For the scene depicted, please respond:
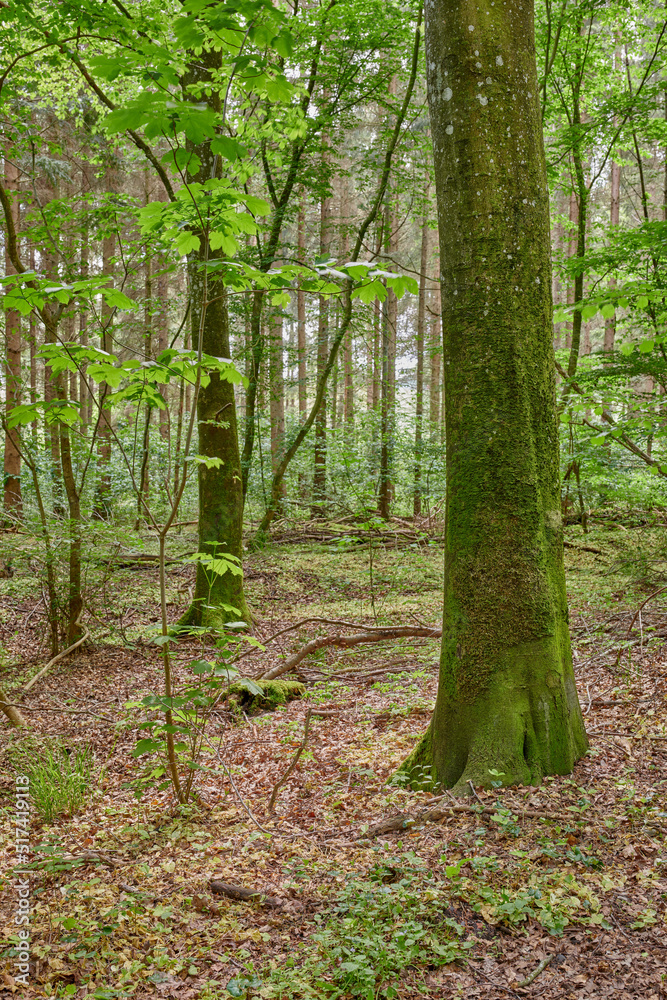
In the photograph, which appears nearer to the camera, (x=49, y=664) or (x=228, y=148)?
(x=228, y=148)

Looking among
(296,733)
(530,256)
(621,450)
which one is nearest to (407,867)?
(296,733)

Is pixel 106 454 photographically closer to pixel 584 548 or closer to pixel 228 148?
pixel 584 548

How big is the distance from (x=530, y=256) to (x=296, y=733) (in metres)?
3.57

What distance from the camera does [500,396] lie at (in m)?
3.02

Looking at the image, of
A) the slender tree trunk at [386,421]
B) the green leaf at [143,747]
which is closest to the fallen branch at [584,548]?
the slender tree trunk at [386,421]

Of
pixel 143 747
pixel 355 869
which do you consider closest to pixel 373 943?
pixel 355 869

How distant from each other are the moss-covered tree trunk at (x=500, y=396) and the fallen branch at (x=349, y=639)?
2.52 meters

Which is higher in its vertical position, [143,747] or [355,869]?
[143,747]

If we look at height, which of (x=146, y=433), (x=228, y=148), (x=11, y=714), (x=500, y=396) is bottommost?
(x=11, y=714)

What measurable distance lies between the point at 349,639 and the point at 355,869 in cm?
299

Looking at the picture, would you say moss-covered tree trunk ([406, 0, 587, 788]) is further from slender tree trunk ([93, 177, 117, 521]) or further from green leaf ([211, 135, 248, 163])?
slender tree trunk ([93, 177, 117, 521])

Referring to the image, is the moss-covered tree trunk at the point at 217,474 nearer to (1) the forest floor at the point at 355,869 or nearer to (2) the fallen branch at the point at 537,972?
(1) the forest floor at the point at 355,869

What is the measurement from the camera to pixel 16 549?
5379mm

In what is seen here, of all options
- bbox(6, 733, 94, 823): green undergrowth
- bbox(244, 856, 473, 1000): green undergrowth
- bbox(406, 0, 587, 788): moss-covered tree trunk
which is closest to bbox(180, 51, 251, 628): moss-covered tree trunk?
bbox(6, 733, 94, 823): green undergrowth
